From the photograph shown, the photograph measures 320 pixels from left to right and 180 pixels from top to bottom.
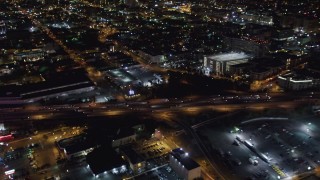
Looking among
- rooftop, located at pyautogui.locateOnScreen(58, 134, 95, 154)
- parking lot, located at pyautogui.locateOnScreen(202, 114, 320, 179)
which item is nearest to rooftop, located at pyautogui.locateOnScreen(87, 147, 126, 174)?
rooftop, located at pyautogui.locateOnScreen(58, 134, 95, 154)

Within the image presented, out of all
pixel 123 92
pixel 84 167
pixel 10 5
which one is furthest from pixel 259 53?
pixel 10 5

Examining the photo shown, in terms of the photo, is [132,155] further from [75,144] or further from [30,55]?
[30,55]

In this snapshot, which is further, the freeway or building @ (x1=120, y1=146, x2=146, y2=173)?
the freeway

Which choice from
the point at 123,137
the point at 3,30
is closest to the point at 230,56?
the point at 123,137

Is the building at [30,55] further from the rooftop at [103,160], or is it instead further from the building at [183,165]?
the building at [183,165]

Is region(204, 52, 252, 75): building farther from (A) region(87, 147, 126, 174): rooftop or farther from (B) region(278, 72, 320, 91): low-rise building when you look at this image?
(A) region(87, 147, 126, 174): rooftop

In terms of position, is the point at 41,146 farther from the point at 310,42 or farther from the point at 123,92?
the point at 310,42
